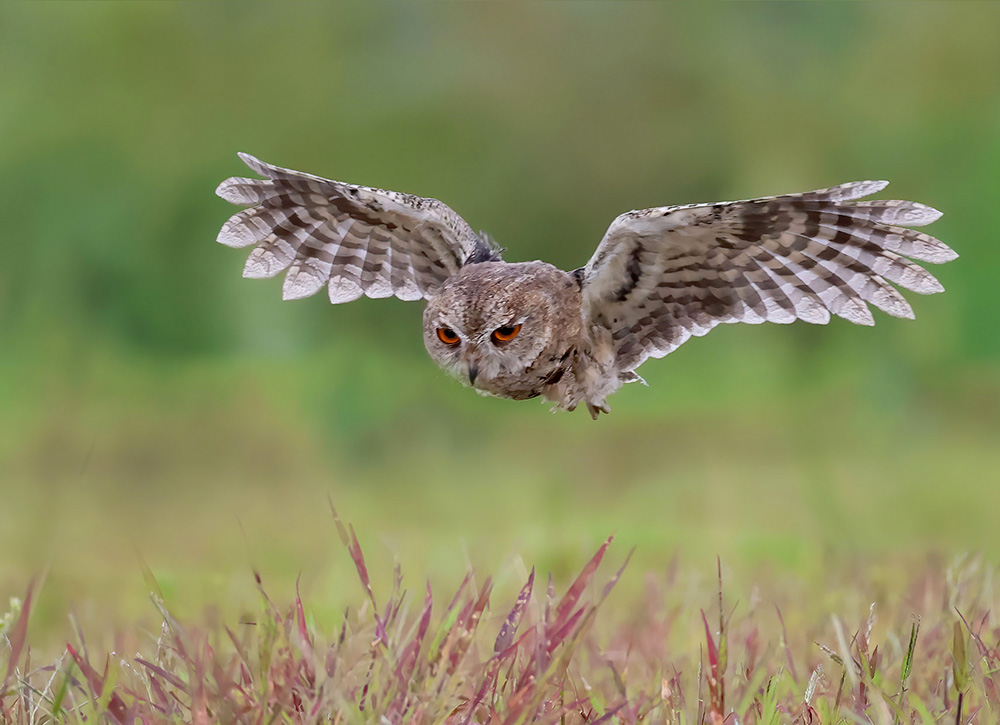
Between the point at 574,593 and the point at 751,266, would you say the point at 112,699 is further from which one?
the point at 751,266

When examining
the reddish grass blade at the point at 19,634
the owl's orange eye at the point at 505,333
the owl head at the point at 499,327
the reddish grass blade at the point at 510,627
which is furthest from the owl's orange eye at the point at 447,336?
the reddish grass blade at the point at 19,634

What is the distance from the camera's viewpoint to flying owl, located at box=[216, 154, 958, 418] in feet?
11.7

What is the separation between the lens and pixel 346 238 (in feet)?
14.1

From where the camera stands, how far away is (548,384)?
3.78 meters

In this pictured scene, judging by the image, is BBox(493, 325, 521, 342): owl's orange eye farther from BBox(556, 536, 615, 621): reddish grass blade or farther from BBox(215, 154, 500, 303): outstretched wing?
BBox(556, 536, 615, 621): reddish grass blade

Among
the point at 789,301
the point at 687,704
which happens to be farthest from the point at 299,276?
the point at 687,704

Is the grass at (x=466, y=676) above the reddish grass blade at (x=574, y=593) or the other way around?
the other way around

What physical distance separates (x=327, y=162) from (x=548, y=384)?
19.0ft

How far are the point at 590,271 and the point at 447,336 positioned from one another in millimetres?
684

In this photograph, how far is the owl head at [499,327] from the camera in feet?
11.6

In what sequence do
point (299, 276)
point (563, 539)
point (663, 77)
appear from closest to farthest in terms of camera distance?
point (299, 276), point (563, 539), point (663, 77)

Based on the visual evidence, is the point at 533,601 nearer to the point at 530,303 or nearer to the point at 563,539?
the point at 530,303

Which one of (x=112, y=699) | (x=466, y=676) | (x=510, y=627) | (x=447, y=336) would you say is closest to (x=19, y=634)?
(x=112, y=699)

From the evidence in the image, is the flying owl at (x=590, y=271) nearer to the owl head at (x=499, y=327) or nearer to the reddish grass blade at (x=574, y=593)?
the owl head at (x=499, y=327)
